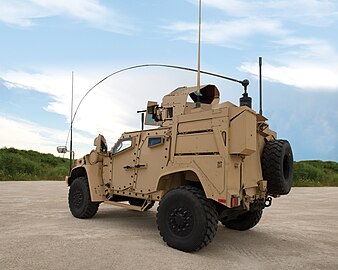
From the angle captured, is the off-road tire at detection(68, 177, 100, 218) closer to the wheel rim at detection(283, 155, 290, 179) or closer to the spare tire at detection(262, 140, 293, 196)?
the spare tire at detection(262, 140, 293, 196)

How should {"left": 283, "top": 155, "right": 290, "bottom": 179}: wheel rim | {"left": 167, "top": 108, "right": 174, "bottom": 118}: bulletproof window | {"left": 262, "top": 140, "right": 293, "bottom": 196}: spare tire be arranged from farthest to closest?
1. {"left": 167, "top": 108, "right": 174, "bottom": 118}: bulletproof window
2. {"left": 283, "top": 155, "right": 290, "bottom": 179}: wheel rim
3. {"left": 262, "top": 140, "right": 293, "bottom": 196}: spare tire

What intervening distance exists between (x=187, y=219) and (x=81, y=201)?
149 inches

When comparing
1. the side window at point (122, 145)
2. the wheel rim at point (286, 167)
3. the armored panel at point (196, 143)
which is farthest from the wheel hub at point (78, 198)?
the wheel rim at point (286, 167)

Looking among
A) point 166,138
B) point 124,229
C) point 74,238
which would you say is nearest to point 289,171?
point 166,138

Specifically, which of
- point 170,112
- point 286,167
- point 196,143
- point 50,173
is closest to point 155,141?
point 170,112

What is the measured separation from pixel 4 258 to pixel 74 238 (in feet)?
4.83

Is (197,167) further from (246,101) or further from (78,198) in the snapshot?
(78,198)

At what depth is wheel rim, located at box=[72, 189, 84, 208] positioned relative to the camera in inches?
351

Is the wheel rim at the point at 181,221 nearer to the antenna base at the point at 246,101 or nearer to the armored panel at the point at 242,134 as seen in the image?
the armored panel at the point at 242,134

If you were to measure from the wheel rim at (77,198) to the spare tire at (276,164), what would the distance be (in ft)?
14.4

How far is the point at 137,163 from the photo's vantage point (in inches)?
299

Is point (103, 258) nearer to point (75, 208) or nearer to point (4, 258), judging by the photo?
point (4, 258)

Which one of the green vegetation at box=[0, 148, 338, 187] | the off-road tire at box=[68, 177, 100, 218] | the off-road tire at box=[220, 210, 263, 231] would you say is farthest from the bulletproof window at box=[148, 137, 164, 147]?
the green vegetation at box=[0, 148, 338, 187]

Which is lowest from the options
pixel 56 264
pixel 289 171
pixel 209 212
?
pixel 56 264
